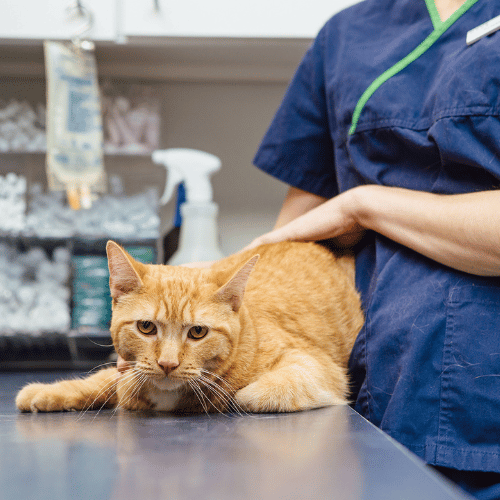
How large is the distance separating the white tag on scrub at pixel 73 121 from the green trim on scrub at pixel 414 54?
1.16 m

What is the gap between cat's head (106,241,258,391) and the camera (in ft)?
2.34

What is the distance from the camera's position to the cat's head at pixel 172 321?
71cm

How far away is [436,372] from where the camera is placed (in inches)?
26.5

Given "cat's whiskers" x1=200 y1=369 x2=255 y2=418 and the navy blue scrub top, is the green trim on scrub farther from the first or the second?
"cat's whiskers" x1=200 y1=369 x2=255 y2=418

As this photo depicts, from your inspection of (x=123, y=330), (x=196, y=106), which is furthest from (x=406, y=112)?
(x=196, y=106)

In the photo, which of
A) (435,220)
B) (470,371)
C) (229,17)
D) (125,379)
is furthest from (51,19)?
(470,371)

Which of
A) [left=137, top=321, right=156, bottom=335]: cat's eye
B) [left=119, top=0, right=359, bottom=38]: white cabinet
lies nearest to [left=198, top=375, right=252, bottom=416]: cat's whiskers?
[left=137, top=321, right=156, bottom=335]: cat's eye

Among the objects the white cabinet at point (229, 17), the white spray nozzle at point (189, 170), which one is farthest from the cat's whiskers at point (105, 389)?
the white cabinet at point (229, 17)

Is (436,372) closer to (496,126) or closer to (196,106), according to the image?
(496,126)

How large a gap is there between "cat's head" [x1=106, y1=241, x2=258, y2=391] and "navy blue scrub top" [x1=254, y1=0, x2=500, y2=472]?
229 millimetres

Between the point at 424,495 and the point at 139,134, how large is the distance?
1719 mm

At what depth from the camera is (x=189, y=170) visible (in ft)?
6.01

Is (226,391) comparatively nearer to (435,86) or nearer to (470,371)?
(470,371)

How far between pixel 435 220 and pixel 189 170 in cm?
127
